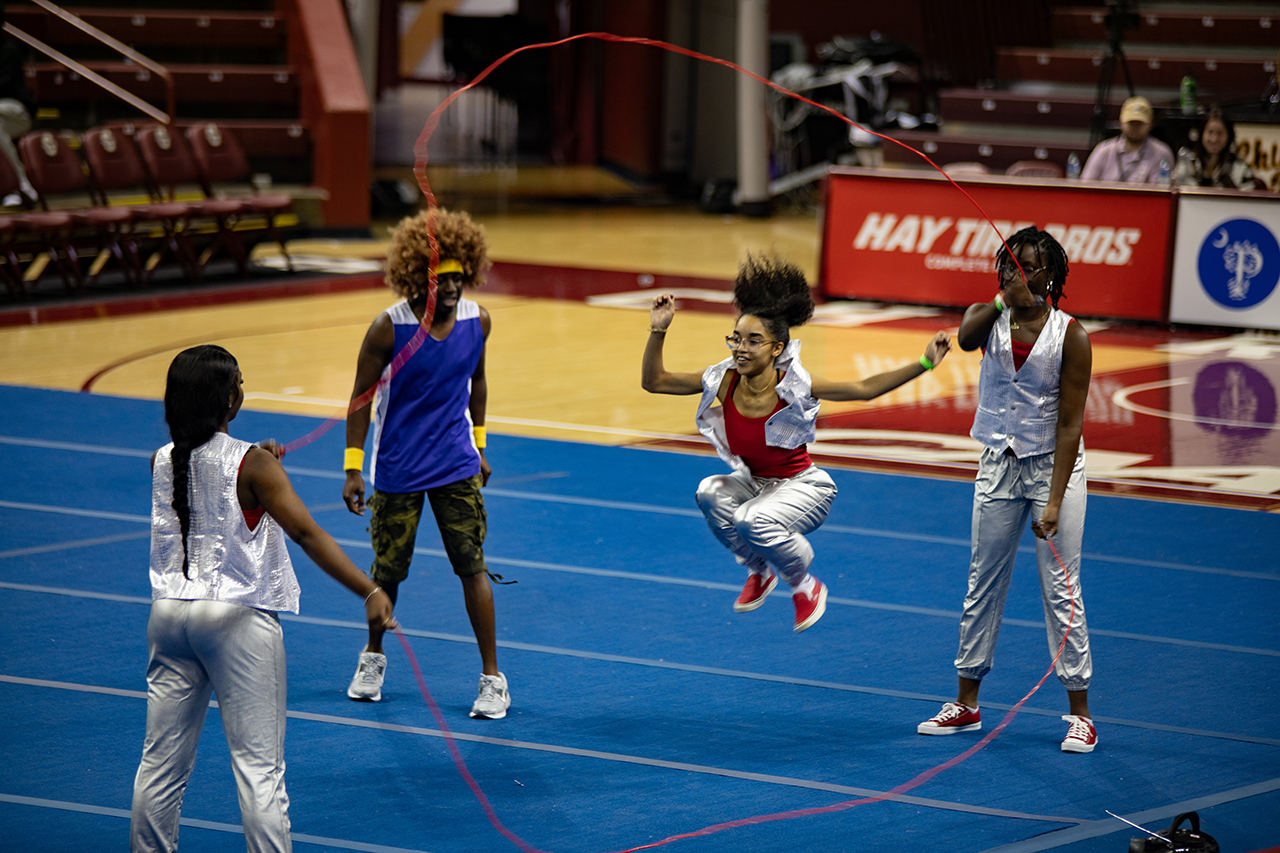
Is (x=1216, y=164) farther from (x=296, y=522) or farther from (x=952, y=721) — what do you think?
(x=296, y=522)

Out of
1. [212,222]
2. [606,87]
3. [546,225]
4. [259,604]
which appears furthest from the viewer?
[606,87]

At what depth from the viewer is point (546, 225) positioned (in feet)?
80.0

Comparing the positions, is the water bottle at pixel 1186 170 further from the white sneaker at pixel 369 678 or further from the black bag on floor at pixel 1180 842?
the black bag on floor at pixel 1180 842

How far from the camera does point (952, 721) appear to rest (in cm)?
564

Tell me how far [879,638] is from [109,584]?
3604 mm

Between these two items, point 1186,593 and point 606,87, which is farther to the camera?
point 606,87

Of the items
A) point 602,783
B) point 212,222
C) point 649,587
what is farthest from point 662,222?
point 602,783

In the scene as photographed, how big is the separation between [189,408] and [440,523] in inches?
72.9

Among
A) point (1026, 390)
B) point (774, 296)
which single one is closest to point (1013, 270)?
point (1026, 390)

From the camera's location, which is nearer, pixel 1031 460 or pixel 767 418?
pixel 1031 460

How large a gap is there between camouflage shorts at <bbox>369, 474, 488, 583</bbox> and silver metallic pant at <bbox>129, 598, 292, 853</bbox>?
1.64 m

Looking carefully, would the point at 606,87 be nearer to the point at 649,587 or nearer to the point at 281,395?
the point at 281,395

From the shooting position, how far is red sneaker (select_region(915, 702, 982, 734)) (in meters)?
5.63

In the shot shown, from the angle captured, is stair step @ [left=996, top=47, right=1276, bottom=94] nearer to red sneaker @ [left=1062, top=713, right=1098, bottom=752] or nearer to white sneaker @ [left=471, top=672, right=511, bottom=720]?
red sneaker @ [left=1062, top=713, right=1098, bottom=752]
